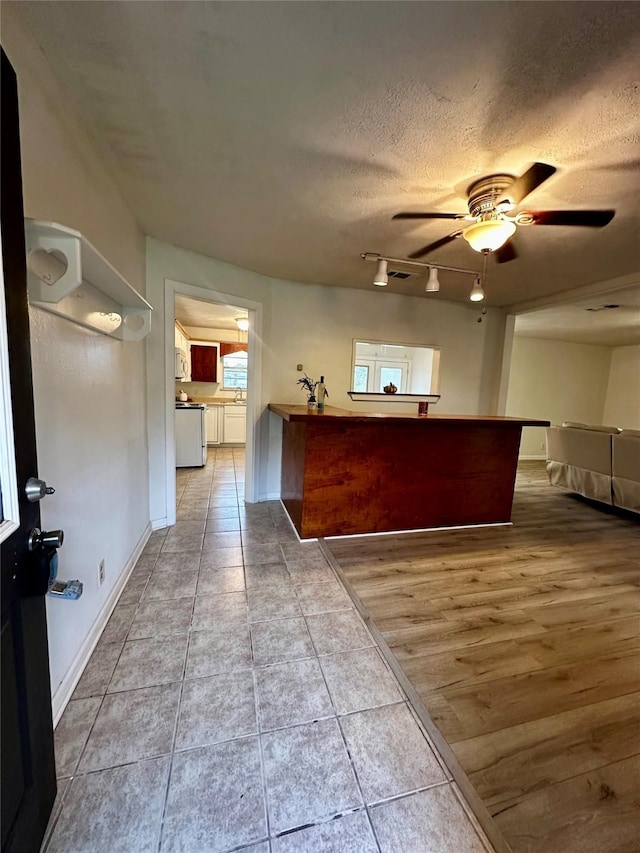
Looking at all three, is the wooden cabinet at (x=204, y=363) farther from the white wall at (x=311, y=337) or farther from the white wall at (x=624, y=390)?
the white wall at (x=624, y=390)

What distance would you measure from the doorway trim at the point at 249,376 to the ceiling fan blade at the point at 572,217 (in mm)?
2437

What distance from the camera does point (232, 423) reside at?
657cm

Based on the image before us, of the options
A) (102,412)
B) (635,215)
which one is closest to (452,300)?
(635,215)

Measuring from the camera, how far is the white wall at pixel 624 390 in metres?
6.42

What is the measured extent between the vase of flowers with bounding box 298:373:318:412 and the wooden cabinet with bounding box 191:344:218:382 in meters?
3.47

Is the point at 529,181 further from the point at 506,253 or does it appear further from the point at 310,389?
the point at 310,389

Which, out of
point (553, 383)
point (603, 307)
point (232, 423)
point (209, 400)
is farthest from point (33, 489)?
point (553, 383)

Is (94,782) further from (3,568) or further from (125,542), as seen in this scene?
(125,542)

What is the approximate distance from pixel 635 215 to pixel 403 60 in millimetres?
1975

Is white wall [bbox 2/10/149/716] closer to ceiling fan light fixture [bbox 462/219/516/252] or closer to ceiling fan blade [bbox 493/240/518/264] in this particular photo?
ceiling fan light fixture [bbox 462/219/516/252]

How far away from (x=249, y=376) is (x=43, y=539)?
280cm

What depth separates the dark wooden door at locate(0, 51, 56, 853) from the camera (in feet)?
2.32

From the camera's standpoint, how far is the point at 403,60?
1153mm

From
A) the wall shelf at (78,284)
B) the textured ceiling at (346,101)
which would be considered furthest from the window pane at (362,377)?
the wall shelf at (78,284)
